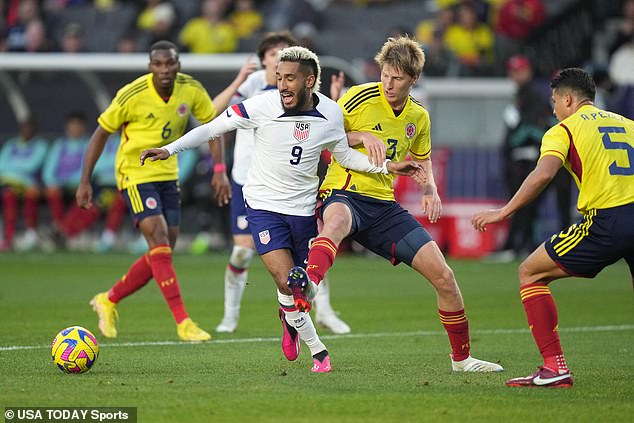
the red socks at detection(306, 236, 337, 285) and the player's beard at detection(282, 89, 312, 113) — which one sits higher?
the player's beard at detection(282, 89, 312, 113)

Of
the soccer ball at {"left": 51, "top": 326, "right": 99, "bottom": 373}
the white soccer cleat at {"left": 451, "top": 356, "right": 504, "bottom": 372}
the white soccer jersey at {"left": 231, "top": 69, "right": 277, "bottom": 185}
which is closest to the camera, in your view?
the soccer ball at {"left": 51, "top": 326, "right": 99, "bottom": 373}

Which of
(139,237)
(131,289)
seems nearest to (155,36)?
(139,237)

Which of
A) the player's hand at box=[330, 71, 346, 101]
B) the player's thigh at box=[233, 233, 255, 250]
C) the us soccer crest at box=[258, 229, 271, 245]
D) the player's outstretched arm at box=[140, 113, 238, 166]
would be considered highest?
the player's hand at box=[330, 71, 346, 101]

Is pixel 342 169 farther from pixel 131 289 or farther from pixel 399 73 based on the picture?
pixel 131 289

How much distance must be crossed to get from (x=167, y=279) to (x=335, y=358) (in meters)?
2.01

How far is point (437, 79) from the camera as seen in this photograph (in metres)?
22.8

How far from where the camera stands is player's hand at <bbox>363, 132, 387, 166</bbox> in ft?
27.9

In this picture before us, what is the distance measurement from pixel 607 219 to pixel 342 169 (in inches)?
77.8

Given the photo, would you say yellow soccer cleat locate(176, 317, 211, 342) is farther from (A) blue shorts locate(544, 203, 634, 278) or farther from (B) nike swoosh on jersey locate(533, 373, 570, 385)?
(A) blue shorts locate(544, 203, 634, 278)

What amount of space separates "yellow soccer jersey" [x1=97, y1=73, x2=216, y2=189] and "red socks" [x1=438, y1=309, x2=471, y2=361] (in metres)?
3.43

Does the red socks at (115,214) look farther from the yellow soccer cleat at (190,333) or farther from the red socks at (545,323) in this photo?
the red socks at (545,323)

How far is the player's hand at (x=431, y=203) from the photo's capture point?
349 inches

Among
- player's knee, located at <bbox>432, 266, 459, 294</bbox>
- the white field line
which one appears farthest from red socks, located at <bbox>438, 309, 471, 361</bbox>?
the white field line

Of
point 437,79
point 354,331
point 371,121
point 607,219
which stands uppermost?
point 437,79
